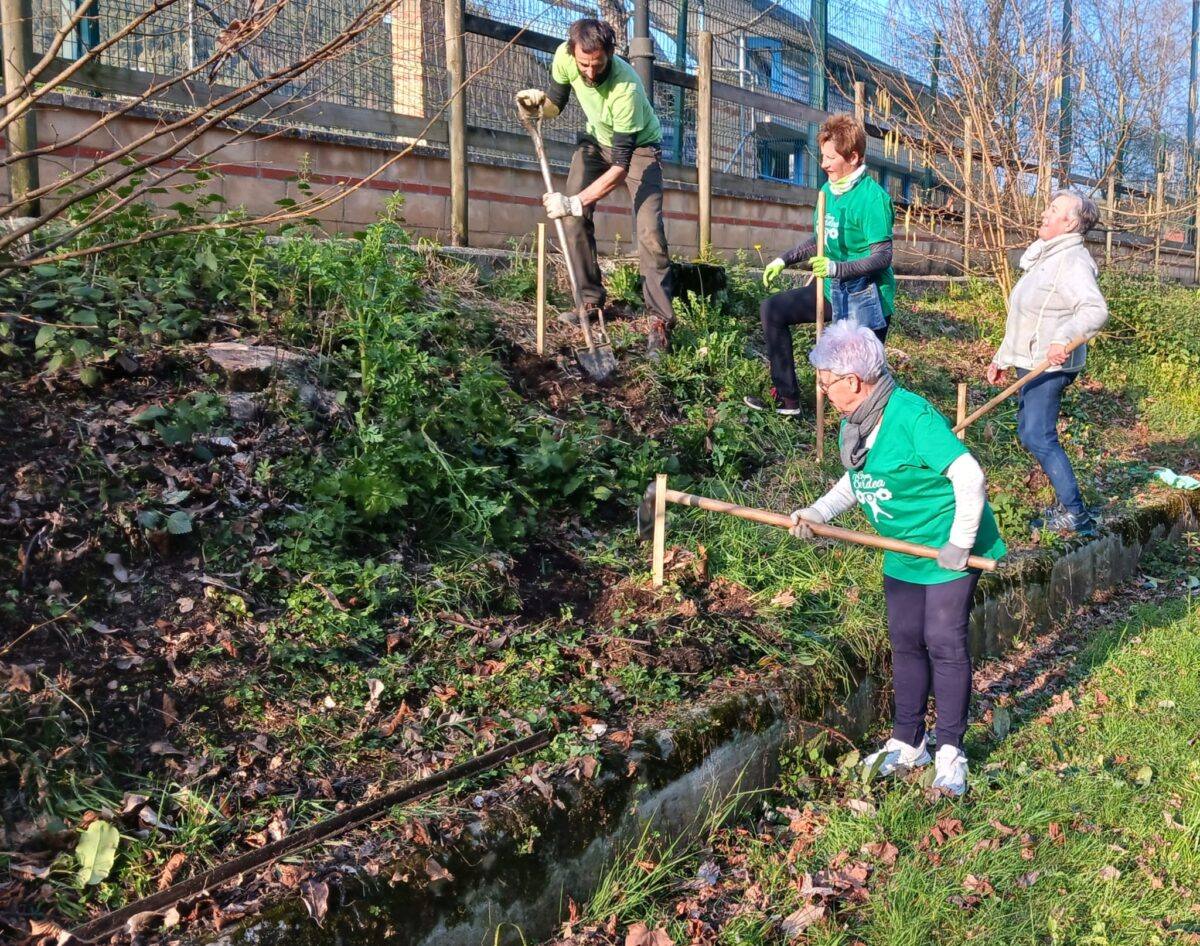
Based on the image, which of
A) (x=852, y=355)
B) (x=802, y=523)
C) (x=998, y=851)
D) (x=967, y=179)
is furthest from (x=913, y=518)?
(x=967, y=179)

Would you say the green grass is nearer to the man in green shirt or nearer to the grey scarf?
the grey scarf

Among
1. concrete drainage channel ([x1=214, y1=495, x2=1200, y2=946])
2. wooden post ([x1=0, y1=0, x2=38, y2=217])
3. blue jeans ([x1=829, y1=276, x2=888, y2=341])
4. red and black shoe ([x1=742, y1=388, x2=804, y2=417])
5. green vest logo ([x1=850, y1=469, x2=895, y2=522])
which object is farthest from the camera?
red and black shoe ([x1=742, y1=388, x2=804, y2=417])

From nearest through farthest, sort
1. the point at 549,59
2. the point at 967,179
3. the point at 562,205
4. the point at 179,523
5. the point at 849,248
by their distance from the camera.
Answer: the point at 179,523 < the point at 849,248 < the point at 562,205 < the point at 549,59 < the point at 967,179

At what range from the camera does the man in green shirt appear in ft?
20.2

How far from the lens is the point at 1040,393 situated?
5762mm

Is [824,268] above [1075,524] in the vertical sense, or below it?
above

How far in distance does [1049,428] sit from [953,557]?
107 inches

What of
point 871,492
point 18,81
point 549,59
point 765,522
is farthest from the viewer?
point 549,59

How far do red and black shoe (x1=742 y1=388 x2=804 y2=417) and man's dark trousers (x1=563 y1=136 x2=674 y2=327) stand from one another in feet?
2.48

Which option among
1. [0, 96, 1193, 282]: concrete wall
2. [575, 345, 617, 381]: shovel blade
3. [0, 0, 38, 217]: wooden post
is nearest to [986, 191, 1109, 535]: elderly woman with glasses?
[575, 345, 617, 381]: shovel blade

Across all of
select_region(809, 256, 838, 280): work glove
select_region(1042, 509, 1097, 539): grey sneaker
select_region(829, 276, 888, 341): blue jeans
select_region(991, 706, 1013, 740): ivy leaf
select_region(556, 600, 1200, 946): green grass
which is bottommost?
select_region(556, 600, 1200, 946): green grass

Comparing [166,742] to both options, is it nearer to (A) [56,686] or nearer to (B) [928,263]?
(A) [56,686]

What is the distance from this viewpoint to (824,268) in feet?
19.0

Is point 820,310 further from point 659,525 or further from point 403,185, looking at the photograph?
point 403,185
